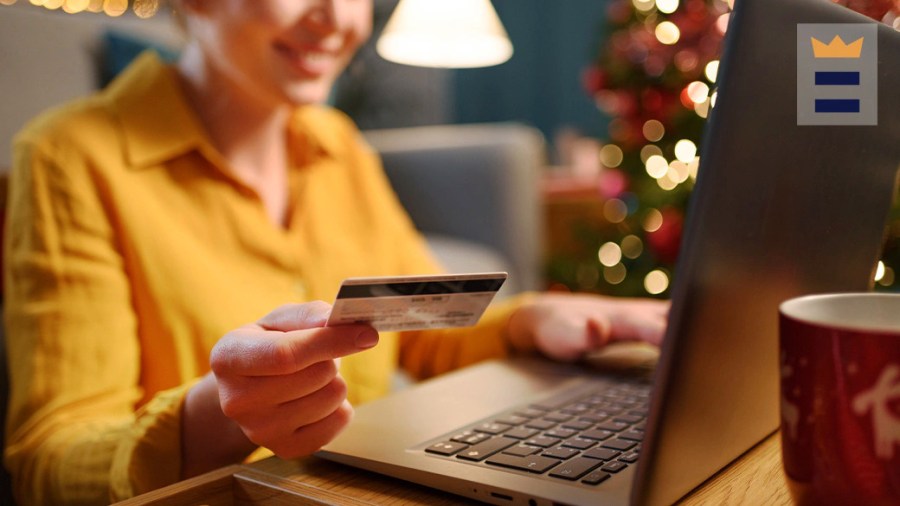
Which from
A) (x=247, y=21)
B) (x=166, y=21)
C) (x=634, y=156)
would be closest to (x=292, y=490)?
(x=247, y=21)

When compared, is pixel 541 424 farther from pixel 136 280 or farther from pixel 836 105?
pixel 136 280

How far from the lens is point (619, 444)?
1.45ft

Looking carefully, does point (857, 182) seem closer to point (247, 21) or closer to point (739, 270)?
point (739, 270)

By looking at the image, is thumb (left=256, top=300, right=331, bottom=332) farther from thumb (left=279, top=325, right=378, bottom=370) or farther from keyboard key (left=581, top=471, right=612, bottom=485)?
keyboard key (left=581, top=471, right=612, bottom=485)

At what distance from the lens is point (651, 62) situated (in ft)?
5.57

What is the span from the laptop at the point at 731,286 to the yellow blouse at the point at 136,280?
21cm

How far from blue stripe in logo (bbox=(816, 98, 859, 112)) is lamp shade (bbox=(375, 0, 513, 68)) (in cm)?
86

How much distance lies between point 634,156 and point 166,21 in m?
1.10

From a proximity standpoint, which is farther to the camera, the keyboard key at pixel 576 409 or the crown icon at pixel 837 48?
the keyboard key at pixel 576 409

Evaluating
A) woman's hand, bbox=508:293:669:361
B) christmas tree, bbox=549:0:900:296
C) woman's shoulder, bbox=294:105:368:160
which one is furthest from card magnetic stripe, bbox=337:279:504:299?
christmas tree, bbox=549:0:900:296

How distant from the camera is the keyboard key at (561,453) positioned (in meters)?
0.42

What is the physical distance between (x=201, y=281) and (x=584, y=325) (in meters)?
0.39

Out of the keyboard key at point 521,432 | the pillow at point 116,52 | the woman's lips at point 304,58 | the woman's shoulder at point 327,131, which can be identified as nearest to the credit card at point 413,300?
the keyboard key at point 521,432

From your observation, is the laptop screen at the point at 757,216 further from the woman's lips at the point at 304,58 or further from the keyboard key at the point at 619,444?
the woman's lips at the point at 304,58
